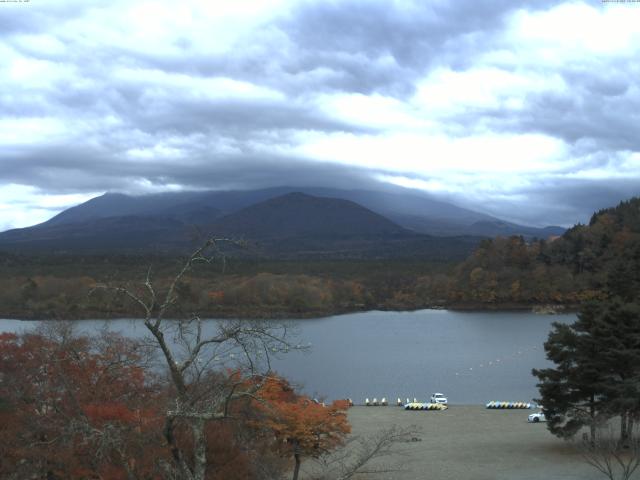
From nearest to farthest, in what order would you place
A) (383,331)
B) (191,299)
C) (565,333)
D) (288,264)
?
(565,333), (383,331), (191,299), (288,264)

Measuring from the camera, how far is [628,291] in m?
33.0

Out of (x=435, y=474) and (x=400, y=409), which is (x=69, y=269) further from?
(x=435, y=474)

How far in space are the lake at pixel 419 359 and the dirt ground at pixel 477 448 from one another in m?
4.22

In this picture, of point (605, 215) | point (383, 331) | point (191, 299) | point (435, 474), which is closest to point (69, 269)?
→ point (191, 299)

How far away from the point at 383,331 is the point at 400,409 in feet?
101

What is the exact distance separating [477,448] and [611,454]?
524 centimetres

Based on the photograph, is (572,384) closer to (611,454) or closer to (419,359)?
(611,454)

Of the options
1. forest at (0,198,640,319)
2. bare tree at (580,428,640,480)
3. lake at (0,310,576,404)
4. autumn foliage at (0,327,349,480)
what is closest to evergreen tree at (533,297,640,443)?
bare tree at (580,428,640,480)

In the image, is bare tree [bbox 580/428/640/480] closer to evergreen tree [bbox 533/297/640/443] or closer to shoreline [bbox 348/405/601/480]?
shoreline [bbox 348/405/601/480]

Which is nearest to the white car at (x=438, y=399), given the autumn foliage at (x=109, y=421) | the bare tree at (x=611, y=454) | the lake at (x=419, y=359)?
the lake at (x=419, y=359)

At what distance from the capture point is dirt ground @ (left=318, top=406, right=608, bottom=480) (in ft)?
59.4

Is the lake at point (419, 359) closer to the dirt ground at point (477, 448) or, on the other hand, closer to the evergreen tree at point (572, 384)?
the dirt ground at point (477, 448)

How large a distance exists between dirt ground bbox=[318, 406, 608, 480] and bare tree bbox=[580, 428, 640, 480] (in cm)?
45

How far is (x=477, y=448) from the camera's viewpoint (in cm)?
2161
